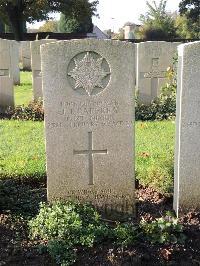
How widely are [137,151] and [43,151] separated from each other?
1.54 m

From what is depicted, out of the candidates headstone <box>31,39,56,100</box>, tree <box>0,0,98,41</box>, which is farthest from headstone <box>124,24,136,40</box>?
headstone <box>31,39,56,100</box>

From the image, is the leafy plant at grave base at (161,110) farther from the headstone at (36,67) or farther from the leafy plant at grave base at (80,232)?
the leafy plant at grave base at (80,232)

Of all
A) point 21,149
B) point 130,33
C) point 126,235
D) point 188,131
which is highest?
point 130,33

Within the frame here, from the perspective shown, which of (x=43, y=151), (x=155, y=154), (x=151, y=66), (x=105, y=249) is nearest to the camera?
(x=105, y=249)

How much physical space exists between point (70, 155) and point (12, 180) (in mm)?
1484

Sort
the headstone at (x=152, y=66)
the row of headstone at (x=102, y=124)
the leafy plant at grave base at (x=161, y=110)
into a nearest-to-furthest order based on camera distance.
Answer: the row of headstone at (x=102, y=124) → the leafy plant at grave base at (x=161, y=110) → the headstone at (x=152, y=66)

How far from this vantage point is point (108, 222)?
4.88 m

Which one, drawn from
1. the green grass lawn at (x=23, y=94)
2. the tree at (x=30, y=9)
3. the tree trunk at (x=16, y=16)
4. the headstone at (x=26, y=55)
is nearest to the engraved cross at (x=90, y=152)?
the green grass lawn at (x=23, y=94)

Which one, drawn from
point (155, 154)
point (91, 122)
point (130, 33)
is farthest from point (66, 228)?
point (130, 33)

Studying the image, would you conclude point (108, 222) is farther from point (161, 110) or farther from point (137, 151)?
point (161, 110)

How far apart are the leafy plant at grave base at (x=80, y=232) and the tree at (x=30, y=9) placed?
27.4m

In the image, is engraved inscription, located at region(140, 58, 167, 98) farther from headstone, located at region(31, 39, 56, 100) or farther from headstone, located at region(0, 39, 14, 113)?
headstone, located at region(0, 39, 14, 113)

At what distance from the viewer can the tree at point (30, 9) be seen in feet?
101

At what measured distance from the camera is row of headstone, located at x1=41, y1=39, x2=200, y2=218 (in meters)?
4.55
